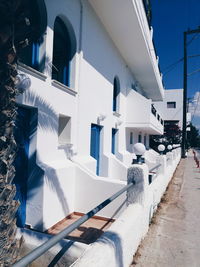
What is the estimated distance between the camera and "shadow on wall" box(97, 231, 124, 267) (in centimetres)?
232

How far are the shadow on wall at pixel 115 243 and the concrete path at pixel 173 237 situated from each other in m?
0.64

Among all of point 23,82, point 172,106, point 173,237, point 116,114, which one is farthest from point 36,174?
point 172,106

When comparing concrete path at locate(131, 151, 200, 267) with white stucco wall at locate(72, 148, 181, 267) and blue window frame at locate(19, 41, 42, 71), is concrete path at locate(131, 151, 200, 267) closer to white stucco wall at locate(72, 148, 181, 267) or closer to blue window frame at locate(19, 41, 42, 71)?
white stucco wall at locate(72, 148, 181, 267)

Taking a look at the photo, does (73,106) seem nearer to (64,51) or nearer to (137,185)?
(64,51)

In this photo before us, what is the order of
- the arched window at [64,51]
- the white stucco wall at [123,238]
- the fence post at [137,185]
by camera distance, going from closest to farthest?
1. the white stucco wall at [123,238]
2. the fence post at [137,185]
3. the arched window at [64,51]

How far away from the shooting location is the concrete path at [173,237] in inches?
120

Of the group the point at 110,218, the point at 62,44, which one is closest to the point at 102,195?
the point at 110,218

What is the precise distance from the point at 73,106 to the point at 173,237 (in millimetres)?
4546

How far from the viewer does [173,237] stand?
3758 mm

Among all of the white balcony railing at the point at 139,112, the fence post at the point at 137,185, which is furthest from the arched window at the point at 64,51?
the white balcony railing at the point at 139,112

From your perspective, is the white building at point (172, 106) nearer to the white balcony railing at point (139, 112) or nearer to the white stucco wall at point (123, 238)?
the white balcony railing at point (139, 112)

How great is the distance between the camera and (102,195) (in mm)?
5660

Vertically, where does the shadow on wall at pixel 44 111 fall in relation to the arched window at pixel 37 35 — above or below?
below

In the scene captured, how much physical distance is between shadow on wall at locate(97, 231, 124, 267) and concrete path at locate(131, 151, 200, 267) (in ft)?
2.11
